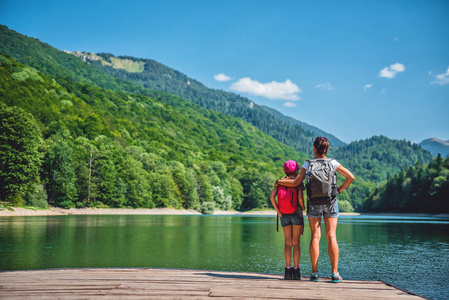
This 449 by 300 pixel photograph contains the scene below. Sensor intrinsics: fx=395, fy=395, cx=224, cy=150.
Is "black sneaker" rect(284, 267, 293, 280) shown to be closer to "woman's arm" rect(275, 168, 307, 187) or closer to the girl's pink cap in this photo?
"woman's arm" rect(275, 168, 307, 187)

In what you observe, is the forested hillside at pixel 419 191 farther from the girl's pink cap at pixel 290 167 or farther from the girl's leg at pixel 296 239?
the girl's leg at pixel 296 239

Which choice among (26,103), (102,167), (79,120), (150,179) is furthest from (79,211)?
(79,120)

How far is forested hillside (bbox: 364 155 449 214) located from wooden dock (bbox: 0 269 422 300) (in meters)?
120

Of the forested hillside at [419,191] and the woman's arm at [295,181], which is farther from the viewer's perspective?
the forested hillside at [419,191]

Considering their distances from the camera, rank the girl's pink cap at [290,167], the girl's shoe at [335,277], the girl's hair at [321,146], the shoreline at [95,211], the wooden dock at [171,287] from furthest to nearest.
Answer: the shoreline at [95,211]
the girl's pink cap at [290,167]
the girl's hair at [321,146]
the girl's shoe at [335,277]
the wooden dock at [171,287]

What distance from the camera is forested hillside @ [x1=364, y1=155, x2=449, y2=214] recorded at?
376 feet

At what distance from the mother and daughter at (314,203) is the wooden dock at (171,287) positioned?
1.90 ft

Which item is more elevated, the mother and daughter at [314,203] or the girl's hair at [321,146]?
the girl's hair at [321,146]

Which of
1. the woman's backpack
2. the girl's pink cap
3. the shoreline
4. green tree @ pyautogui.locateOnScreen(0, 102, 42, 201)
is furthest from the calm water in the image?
the shoreline

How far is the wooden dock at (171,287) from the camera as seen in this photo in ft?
23.2

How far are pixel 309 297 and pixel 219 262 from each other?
15.7 metres

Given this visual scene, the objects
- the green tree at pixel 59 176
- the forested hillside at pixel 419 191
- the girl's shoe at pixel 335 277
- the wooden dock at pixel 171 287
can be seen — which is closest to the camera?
the wooden dock at pixel 171 287

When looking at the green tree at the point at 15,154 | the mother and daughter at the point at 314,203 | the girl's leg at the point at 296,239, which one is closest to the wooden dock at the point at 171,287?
the mother and daughter at the point at 314,203

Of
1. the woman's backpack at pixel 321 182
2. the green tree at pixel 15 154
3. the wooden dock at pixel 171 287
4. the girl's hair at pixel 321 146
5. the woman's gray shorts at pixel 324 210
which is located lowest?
the wooden dock at pixel 171 287
